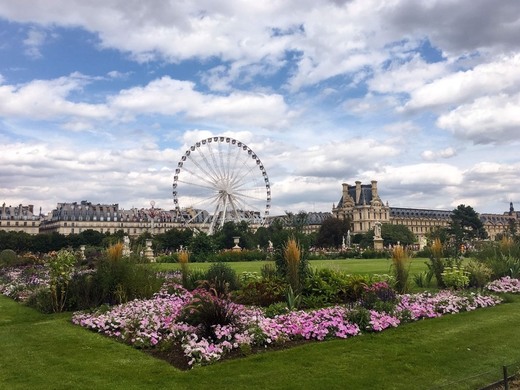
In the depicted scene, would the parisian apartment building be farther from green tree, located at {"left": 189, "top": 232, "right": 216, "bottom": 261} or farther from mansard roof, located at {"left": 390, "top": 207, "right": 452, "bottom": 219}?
green tree, located at {"left": 189, "top": 232, "right": 216, "bottom": 261}

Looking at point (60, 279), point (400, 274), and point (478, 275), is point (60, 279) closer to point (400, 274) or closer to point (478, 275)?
point (400, 274)

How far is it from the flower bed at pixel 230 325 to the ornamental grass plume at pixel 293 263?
241 centimetres

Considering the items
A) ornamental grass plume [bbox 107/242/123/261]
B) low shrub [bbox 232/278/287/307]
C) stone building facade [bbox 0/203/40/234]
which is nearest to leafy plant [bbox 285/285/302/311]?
low shrub [bbox 232/278/287/307]

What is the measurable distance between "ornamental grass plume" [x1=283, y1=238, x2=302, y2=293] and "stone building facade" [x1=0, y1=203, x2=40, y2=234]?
468ft

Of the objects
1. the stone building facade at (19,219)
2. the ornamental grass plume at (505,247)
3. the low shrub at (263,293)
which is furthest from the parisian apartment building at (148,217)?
the low shrub at (263,293)

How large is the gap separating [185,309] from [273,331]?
185cm

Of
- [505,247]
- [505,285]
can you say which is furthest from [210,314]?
[505,247]

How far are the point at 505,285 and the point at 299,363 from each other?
469 inches

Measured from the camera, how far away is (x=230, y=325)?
993cm

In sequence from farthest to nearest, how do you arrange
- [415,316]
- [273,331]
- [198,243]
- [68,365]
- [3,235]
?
[3,235] < [198,243] < [415,316] < [273,331] < [68,365]

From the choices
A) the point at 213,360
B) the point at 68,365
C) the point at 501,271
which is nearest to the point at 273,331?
the point at 213,360

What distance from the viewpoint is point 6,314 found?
602 inches

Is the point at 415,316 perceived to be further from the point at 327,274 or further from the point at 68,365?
the point at 68,365

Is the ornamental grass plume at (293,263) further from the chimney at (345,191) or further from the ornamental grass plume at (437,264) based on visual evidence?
the chimney at (345,191)
